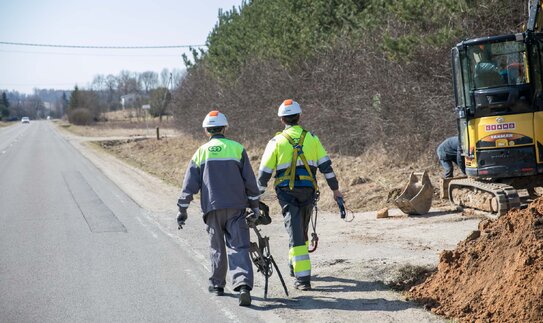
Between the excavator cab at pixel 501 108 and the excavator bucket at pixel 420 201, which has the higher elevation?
the excavator cab at pixel 501 108

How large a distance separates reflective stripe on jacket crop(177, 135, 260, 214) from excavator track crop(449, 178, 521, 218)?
5.21 m

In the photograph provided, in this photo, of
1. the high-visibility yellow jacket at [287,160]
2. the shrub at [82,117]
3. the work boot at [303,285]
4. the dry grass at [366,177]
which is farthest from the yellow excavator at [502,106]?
the shrub at [82,117]

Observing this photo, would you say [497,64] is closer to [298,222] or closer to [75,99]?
[298,222]

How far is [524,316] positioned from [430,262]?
9.04 feet

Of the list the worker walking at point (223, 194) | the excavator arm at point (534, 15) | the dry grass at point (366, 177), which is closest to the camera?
the worker walking at point (223, 194)

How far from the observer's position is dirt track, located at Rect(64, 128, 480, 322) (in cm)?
703

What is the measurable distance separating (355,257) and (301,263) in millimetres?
1889

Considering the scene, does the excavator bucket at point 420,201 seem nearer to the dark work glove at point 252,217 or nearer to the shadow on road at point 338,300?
the shadow on road at point 338,300

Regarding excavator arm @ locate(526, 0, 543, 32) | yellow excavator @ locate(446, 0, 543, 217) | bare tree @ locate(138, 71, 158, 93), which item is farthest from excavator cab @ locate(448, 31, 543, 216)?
bare tree @ locate(138, 71, 158, 93)

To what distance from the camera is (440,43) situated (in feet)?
54.0

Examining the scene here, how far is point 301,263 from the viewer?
7953mm

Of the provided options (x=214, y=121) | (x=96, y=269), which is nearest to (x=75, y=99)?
(x=96, y=269)

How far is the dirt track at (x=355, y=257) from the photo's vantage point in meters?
7.03

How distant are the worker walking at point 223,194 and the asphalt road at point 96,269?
49 centimetres
